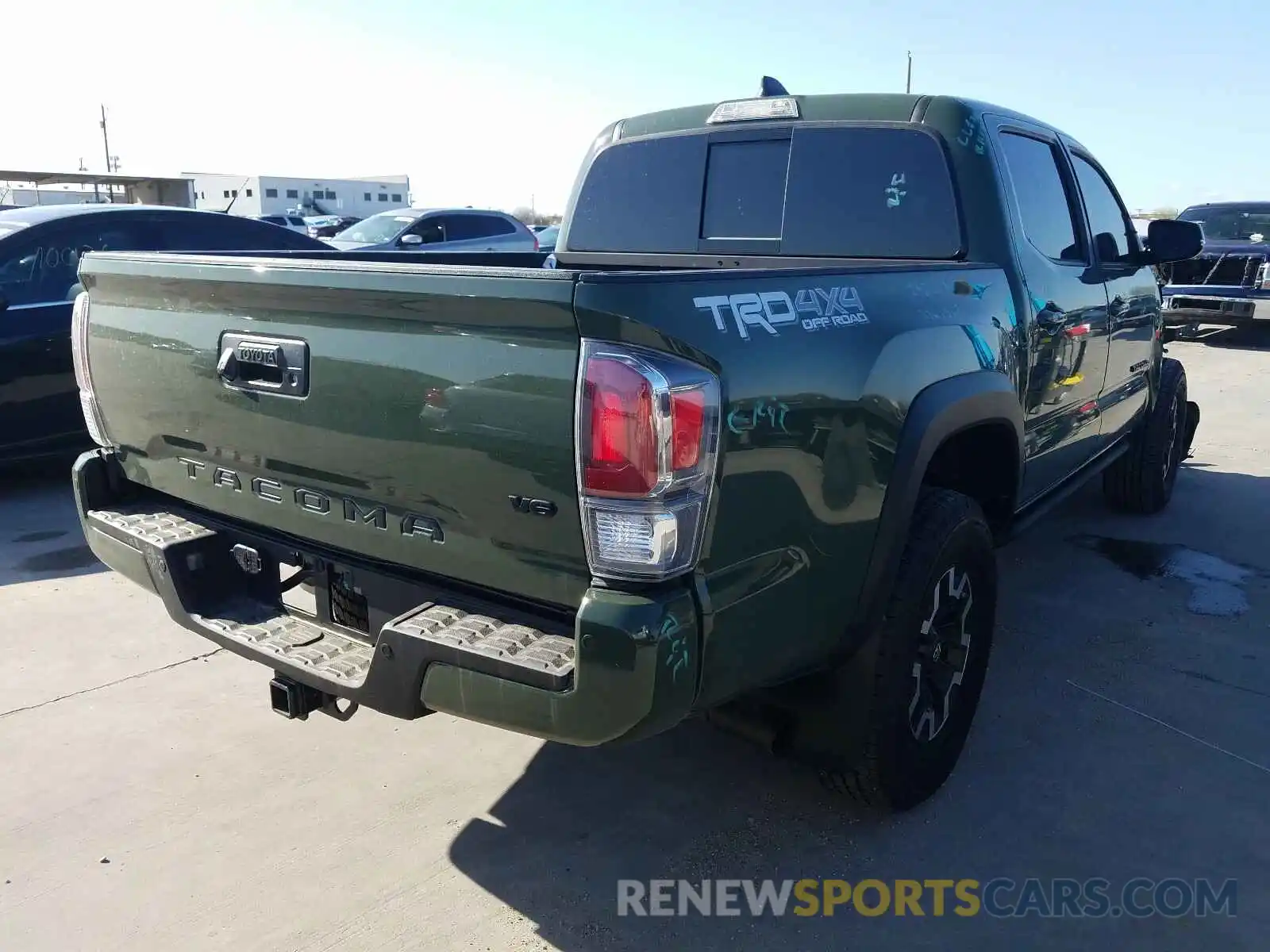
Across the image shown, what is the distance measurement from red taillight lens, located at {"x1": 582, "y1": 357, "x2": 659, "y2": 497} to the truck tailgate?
6cm

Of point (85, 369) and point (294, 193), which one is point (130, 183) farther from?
point (294, 193)

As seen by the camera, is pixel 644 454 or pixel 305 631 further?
pixel 305 631

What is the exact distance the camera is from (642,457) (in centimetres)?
192

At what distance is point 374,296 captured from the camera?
2.21m

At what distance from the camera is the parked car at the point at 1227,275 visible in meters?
12.7

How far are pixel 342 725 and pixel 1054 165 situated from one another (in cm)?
344

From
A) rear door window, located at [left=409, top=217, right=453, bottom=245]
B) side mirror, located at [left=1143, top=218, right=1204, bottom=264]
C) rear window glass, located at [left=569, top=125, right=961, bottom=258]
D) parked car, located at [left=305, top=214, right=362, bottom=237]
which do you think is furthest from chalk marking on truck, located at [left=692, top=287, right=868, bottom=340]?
parked car, located at [left=305, top=214, right=362, bottom=237]

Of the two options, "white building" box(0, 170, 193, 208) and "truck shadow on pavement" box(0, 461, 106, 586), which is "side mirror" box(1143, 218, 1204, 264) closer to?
"truck shadow on pavement" box(0, 461, 106, 586)

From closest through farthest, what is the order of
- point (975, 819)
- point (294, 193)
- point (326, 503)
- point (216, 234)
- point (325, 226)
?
point (326, 503) < point (975, 819) < point (216, 234) < point (325, 226) < point (294, 193)

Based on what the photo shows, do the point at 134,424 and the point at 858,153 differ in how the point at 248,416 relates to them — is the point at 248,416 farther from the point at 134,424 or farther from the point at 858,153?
the point at 858,153

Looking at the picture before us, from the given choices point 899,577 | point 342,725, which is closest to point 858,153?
point 899,577

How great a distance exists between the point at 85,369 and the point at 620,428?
1.98 meters

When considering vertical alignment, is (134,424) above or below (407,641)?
above

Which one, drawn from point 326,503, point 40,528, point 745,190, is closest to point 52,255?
point 40,528
